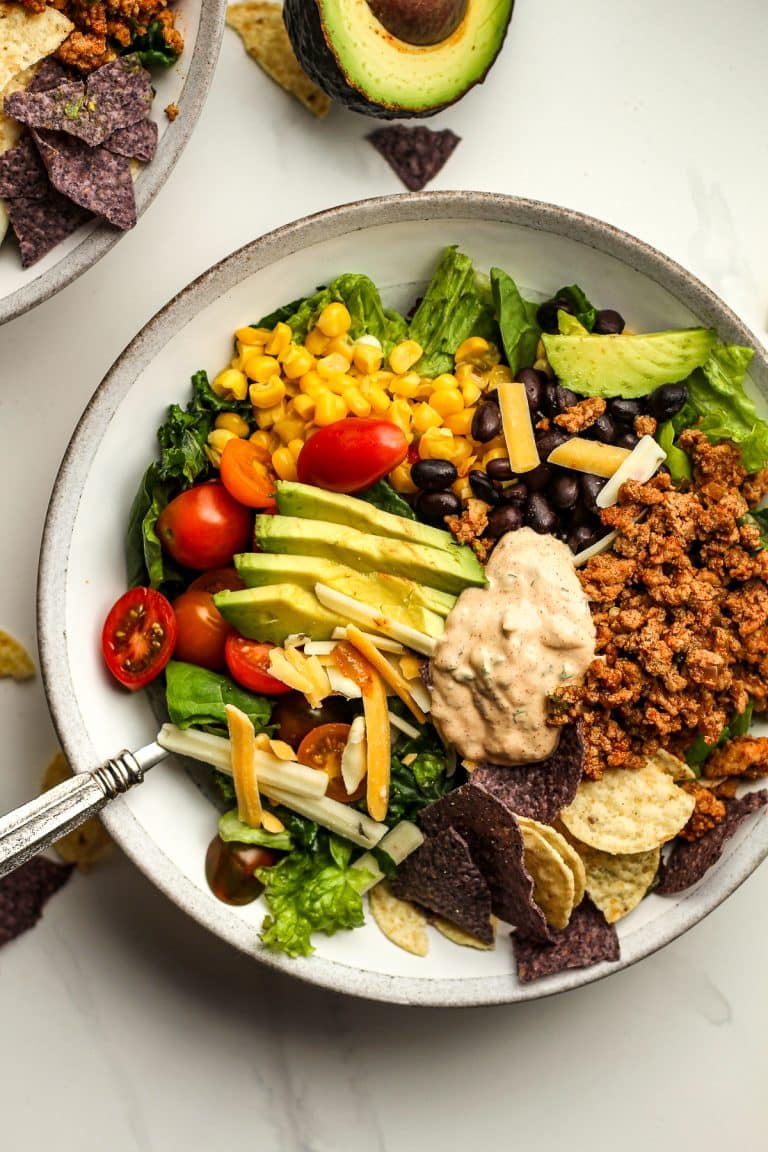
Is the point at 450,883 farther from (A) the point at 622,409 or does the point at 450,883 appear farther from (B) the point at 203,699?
(A) the point at 622,409

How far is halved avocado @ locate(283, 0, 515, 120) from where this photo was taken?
2.73m

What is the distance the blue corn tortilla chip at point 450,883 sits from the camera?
9.29 ft

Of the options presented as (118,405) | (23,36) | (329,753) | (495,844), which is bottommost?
(495,844)

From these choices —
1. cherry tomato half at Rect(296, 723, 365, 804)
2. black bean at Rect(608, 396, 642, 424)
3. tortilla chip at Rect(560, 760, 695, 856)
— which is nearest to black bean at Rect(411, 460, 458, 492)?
black bean at Rect(608, 396, 642, 424)

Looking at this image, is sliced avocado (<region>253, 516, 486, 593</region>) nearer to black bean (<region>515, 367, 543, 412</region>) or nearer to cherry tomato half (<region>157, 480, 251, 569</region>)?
cherry tomato half (<region>157, 480, 251, 569</region>)

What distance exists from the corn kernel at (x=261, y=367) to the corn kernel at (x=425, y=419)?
16.0 inches

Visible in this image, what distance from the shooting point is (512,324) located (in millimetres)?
2996

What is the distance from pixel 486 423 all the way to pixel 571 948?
1440 millimetres

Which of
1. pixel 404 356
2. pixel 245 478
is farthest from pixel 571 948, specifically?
pixel 404 356

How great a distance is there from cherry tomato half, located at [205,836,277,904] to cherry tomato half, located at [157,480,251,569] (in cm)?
79

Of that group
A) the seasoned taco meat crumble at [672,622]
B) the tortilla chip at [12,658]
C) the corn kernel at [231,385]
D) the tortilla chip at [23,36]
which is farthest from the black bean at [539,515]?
the tortilla chip at [23,36]

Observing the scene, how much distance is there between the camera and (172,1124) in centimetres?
331

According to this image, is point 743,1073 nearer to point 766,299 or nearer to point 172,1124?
point 172,1124

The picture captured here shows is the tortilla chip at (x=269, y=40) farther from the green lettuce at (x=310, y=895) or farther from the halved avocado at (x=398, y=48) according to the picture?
the green lettuce at (x=310, y=895)
